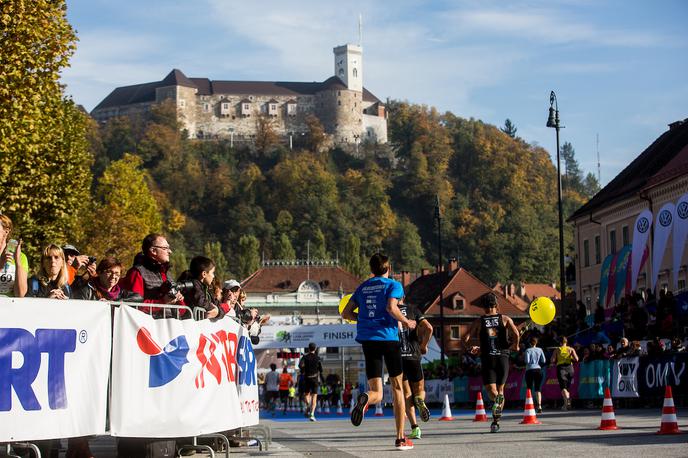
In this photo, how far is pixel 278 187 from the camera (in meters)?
198

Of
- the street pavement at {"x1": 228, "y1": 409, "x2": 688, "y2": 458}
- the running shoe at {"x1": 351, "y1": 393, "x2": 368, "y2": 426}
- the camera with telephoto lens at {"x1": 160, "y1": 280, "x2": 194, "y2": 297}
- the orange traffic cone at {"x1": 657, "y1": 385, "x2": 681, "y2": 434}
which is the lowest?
the street pavement at {"x1": 228, "y1": 409, "x2": 688, "y2": 458}

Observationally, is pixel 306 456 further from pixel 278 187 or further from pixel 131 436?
pixel 278 187

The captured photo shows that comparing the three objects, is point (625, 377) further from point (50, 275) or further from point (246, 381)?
point (50, 275)

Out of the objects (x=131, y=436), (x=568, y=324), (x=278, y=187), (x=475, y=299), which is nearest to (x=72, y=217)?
(x=568, y=324)

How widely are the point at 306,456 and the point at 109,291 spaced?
2.67 metres

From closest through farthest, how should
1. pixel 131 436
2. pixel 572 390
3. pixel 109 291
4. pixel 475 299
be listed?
pixel 131 436, pixel 109 291, pixel 572 390, pixel 475 299

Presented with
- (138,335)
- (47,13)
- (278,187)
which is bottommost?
(138,335)

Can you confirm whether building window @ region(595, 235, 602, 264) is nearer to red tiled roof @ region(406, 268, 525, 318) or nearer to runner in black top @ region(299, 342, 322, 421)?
runner in black top @ region(299, 342, 322, 421)

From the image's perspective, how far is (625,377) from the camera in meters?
25.8

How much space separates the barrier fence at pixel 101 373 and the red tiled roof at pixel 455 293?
302 ft

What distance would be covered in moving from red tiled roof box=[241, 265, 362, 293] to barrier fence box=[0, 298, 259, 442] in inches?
5112

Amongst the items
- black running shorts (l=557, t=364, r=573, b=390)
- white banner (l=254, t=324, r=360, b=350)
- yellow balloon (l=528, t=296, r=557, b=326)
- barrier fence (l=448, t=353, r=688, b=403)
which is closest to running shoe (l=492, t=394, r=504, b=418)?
barrier fence (l=448, t=353, r=688, b=403)

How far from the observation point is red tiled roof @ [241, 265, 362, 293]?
142 m

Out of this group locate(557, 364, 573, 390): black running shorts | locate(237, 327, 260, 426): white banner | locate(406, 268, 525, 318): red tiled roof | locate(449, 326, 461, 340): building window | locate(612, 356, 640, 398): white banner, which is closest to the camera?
locate(237, 327, 260, 426): white banner
